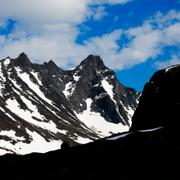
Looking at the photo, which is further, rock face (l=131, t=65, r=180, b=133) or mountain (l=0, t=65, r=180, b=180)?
rock face (l=131, t=65, r=180, b=133)

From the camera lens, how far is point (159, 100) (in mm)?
64375

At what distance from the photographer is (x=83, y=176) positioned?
29.4 metres

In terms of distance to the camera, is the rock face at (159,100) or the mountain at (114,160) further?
the rock face at (159,100)

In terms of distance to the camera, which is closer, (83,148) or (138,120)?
(83,148)

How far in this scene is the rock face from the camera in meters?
59.4

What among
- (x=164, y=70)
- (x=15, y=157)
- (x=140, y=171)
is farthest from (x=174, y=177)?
(x=164, y=70)

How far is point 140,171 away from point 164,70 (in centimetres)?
4176

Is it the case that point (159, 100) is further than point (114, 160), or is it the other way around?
point (159, 100)

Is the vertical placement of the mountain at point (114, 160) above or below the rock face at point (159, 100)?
below

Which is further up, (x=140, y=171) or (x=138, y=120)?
(x=138, y=120)

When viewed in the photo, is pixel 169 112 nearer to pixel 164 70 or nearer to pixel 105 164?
pixel 164 70

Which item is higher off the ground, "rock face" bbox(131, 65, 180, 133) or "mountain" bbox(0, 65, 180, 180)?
"rock face" bbox(131, 65, 180, 133)

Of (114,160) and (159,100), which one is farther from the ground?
(159,100)

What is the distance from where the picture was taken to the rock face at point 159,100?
195 feet
